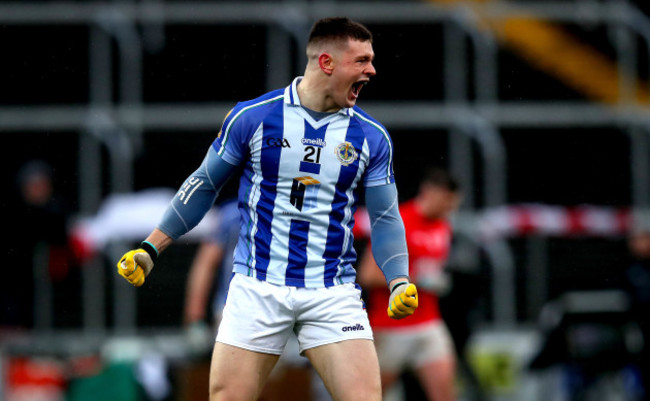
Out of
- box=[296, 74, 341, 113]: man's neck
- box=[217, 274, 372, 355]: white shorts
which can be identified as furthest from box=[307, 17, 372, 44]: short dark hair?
box=[217, 274, 372, 355]: white shorts

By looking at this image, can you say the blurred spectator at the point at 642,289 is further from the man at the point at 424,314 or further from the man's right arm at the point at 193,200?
the man's right arm at the point at 193,200

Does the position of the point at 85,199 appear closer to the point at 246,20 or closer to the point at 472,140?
the point at 246,20

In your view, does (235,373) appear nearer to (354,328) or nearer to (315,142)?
(354,328)

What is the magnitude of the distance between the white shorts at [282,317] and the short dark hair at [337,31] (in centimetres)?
117

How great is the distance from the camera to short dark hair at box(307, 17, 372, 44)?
550 centimetres

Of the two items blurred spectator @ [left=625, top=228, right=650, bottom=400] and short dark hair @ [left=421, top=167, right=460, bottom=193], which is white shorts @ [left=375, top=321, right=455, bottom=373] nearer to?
short dark hair @ [left=421, top=167, right=460, bottom=193]

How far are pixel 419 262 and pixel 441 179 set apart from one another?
0.67 meters

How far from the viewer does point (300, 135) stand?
5.45 m

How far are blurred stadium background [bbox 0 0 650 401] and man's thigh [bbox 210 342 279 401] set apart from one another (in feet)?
15.5

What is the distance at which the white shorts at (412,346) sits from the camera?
9.01 meters

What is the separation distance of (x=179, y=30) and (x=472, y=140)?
3.43 meters

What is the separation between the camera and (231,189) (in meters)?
12.4

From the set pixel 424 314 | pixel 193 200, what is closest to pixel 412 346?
pixel 424 314

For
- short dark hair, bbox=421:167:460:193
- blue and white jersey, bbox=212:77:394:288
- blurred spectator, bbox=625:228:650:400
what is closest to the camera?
blue and white jersey, bbox=212:77:394:288
